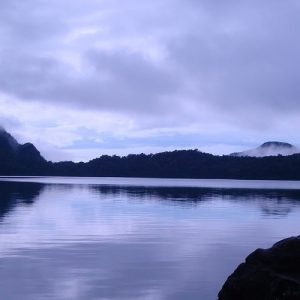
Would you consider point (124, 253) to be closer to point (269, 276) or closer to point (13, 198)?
point (269, 276)

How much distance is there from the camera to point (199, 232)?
1503 inches

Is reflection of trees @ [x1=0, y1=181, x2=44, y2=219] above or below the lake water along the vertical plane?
above

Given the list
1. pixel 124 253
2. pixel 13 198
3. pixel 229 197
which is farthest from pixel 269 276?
pixel 229 197

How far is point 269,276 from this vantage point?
1511 centimetres

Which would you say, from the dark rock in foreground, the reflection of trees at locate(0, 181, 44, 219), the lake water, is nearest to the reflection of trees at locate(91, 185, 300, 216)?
the reflection of trees at locate(0, 181, 44, 219)

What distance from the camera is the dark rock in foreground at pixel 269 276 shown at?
1446 centimetres

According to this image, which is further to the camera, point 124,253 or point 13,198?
point 13,198

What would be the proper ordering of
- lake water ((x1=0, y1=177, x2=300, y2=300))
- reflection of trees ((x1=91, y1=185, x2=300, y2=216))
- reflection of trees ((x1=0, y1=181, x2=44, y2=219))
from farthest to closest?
reflection of trees ((x1=91, y1=185, x2=300, y2=216))
reflection of trees ((x1=0, y1=181, x2=44, y2=219))
lake water ((x1=0, y1=177, x2=300, y2=300))

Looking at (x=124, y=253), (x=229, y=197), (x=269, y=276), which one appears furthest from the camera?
(x=229, y=197)

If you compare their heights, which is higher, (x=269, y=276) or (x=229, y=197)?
(x=269, y=276)

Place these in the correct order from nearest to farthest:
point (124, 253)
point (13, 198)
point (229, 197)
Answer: point (124, 253) < point (13, 198) < point (229, 197)

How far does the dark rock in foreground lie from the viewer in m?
14.5

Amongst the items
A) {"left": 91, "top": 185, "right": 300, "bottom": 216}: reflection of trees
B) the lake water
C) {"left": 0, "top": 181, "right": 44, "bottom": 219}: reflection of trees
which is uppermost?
{"left": 0, "top": 181, "right": 44, "bottom": 219}: reflection of trees

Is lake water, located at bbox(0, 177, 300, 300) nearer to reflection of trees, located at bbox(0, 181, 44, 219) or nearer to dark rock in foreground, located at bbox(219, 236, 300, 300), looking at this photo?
dark rock in foreground, located at bbox(219, 236, 300, 300)
